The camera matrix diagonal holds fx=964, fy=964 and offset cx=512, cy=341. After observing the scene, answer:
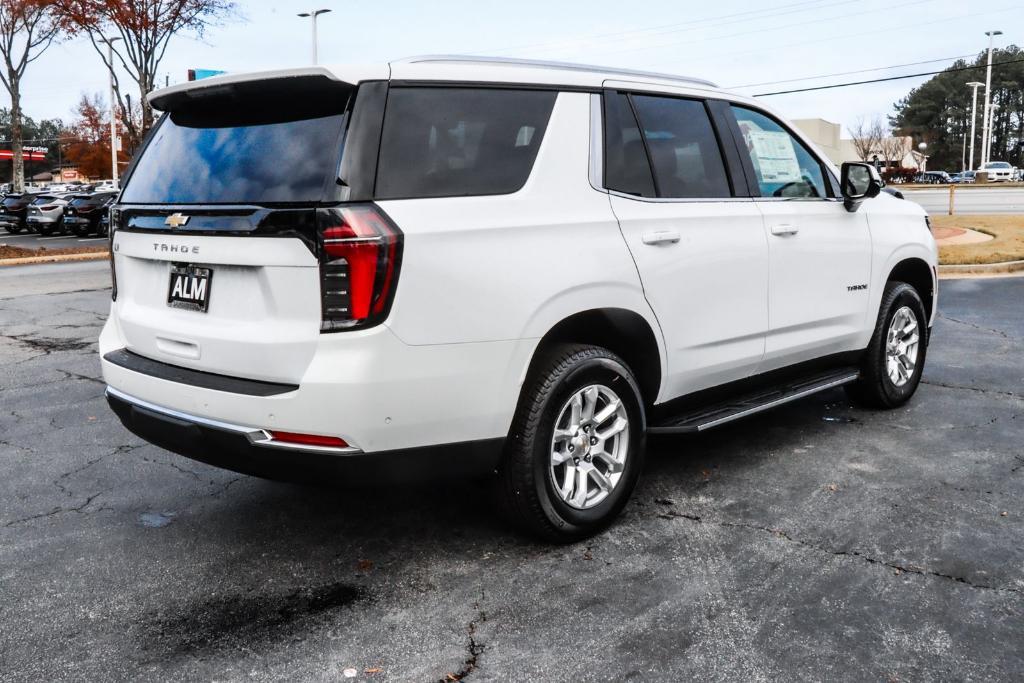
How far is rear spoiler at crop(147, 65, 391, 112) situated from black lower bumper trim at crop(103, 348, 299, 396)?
1.05 metres

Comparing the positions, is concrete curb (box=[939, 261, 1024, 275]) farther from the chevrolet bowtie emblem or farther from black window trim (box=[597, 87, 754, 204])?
the chevrolet bowtie emblem

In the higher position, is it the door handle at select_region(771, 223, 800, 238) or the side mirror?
the side mirror

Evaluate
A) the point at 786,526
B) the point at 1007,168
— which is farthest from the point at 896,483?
the point at 1007,168

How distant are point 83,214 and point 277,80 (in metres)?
29.8

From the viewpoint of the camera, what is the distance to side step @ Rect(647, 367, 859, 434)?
14.2 feet

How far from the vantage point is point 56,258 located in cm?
2014

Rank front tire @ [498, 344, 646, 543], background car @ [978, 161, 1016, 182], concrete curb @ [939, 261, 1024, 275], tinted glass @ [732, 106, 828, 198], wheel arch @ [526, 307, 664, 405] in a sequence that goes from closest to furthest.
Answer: front tire @ [498, 344, 646, 543] → wheel arch @ [526, 307, 664, 405] → tinted glass @ [732, 106, 828, 198] → concrete curb @ [939, 261, 1024, 275] → background car @ [978, 161, 1016, 182]

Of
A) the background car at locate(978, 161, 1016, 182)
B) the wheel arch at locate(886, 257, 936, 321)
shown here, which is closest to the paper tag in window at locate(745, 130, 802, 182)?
the wheel arch at locate(886, 257, 936, 321)

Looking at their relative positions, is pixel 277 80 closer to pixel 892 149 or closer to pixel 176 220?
pixel 176 220

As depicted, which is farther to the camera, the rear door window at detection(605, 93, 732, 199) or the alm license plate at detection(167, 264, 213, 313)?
the rear door window at detection(605, 93, 732, 199)

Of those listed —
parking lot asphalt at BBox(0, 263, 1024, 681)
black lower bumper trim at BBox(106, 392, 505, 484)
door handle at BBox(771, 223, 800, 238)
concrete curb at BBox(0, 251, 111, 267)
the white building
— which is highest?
the white building

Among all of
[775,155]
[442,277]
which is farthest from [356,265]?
[775,155]

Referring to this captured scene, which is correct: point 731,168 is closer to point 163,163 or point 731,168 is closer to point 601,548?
point 601,548

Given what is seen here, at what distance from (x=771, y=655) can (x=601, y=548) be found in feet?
3.30
